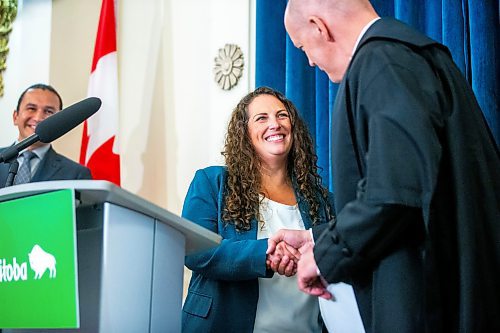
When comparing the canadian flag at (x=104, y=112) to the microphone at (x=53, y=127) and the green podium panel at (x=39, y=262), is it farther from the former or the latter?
the green podium panel at (x=39, y=262)

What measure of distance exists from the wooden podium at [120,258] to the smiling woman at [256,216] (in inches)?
32.3

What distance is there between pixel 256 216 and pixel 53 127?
97 cm

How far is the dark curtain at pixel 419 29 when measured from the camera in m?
3.19

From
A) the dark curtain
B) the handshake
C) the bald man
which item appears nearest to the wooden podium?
the bald man

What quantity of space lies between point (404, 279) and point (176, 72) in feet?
10.9

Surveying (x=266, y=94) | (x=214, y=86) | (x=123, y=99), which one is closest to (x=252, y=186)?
(x=266, y=94)

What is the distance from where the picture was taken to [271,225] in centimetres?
279

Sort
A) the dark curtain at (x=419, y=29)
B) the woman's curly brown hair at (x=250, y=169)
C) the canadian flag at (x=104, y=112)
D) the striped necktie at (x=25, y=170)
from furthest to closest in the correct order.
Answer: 1. the canadian flag at (x=104, y=112)
2. the striped necktie at (x=25, y=170)
3. the dark curtain at (x=419, y=29)
4. the woman's curly brown hair at (x=250, y=169)

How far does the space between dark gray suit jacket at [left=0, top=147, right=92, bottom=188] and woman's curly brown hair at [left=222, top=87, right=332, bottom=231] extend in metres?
1.16

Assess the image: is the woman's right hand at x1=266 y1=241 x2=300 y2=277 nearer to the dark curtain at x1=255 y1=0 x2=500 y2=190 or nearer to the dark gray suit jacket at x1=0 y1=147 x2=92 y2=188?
the dark curtain at x1=255 y1=0 x2=500 y2=190

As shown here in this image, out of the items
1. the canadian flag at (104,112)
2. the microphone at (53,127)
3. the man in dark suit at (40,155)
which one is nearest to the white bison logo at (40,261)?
the microphone at (53,127)

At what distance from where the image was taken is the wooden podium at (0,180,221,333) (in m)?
1.50

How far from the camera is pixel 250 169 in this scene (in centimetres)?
295

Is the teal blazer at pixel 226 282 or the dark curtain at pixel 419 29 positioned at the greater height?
the dark curtain at pixel 419 29
